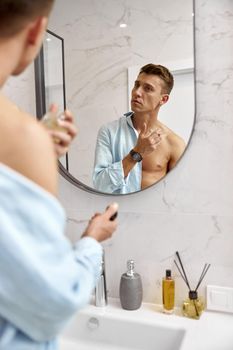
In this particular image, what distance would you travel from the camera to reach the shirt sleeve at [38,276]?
516 mm

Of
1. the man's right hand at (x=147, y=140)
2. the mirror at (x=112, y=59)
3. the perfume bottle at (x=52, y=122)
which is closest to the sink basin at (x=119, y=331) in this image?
the mirror at (x=112, y=59)

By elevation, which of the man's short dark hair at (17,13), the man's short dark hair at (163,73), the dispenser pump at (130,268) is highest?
the man's short dark hair at (17,13)

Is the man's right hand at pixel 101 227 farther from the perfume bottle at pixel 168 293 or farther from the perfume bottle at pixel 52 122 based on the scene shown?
the perfume bottle at pixel 168 293

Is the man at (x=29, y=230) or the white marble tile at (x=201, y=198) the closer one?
the man at (x=29, y=230)

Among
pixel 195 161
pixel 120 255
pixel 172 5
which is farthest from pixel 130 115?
pixel 120 255

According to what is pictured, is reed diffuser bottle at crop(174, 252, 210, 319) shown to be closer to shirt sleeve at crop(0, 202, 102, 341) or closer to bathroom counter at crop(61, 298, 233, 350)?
bathroom counter at crop(61, 298, 233, 350)

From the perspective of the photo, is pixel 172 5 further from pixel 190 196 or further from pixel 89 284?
pixel 89 284

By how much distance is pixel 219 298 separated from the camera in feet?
3.94

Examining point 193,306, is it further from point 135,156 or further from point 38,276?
point 38,276

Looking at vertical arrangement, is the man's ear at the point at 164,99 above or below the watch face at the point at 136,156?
above

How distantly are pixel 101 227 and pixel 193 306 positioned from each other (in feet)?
2.10

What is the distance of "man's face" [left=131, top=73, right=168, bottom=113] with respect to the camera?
125 cm

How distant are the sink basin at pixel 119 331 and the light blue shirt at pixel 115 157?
43cm

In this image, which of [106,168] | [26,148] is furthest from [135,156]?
[26,148]
